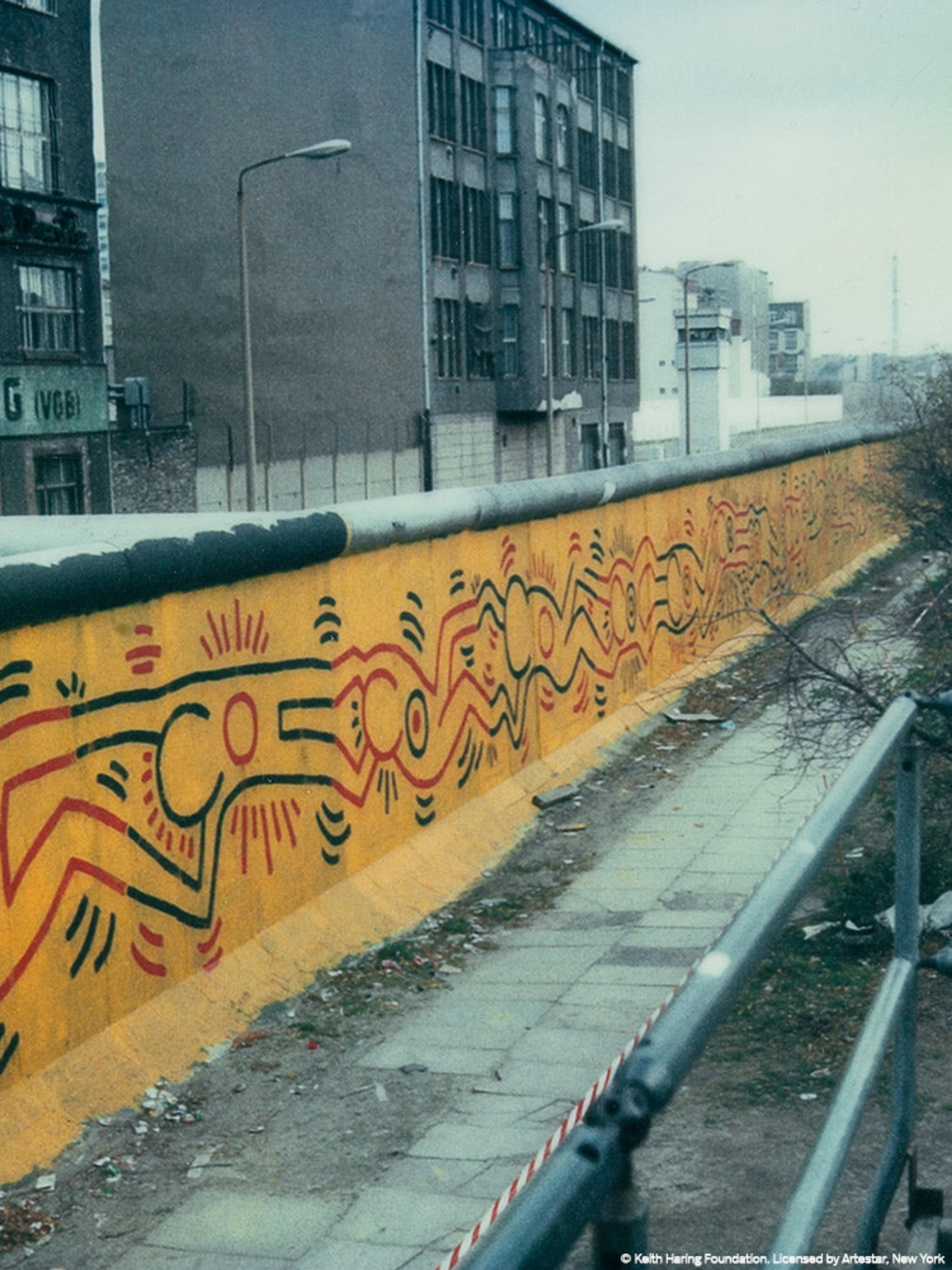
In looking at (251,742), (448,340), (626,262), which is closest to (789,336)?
(626,262)

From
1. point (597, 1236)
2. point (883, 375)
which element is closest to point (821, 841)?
point (597, 1236)

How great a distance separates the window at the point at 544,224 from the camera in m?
60.1

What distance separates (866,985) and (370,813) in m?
5.82

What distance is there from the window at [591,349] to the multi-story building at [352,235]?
1.39m

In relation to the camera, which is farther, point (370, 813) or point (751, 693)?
point (370, 813)

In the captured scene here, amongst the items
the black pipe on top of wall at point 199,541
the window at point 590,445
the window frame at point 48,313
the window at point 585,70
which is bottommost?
the black pipe on top of wall at point 199,541

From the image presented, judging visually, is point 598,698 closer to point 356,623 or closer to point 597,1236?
point 356,623

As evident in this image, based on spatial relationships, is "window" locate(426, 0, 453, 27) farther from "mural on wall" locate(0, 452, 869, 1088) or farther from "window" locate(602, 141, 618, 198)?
"mural on wall" locate(0, 452, 869, 1088)

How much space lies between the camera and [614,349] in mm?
69562

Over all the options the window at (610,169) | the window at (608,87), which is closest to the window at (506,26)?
the window at (608,87)

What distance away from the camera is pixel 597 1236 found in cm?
140

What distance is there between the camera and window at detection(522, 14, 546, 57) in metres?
60.3

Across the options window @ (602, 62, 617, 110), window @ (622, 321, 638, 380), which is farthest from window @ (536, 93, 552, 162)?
window @ (622, 321, 638, 380)

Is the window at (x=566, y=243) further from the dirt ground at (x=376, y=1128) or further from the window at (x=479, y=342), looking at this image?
the dirt ground at (x=376, y=1128)
